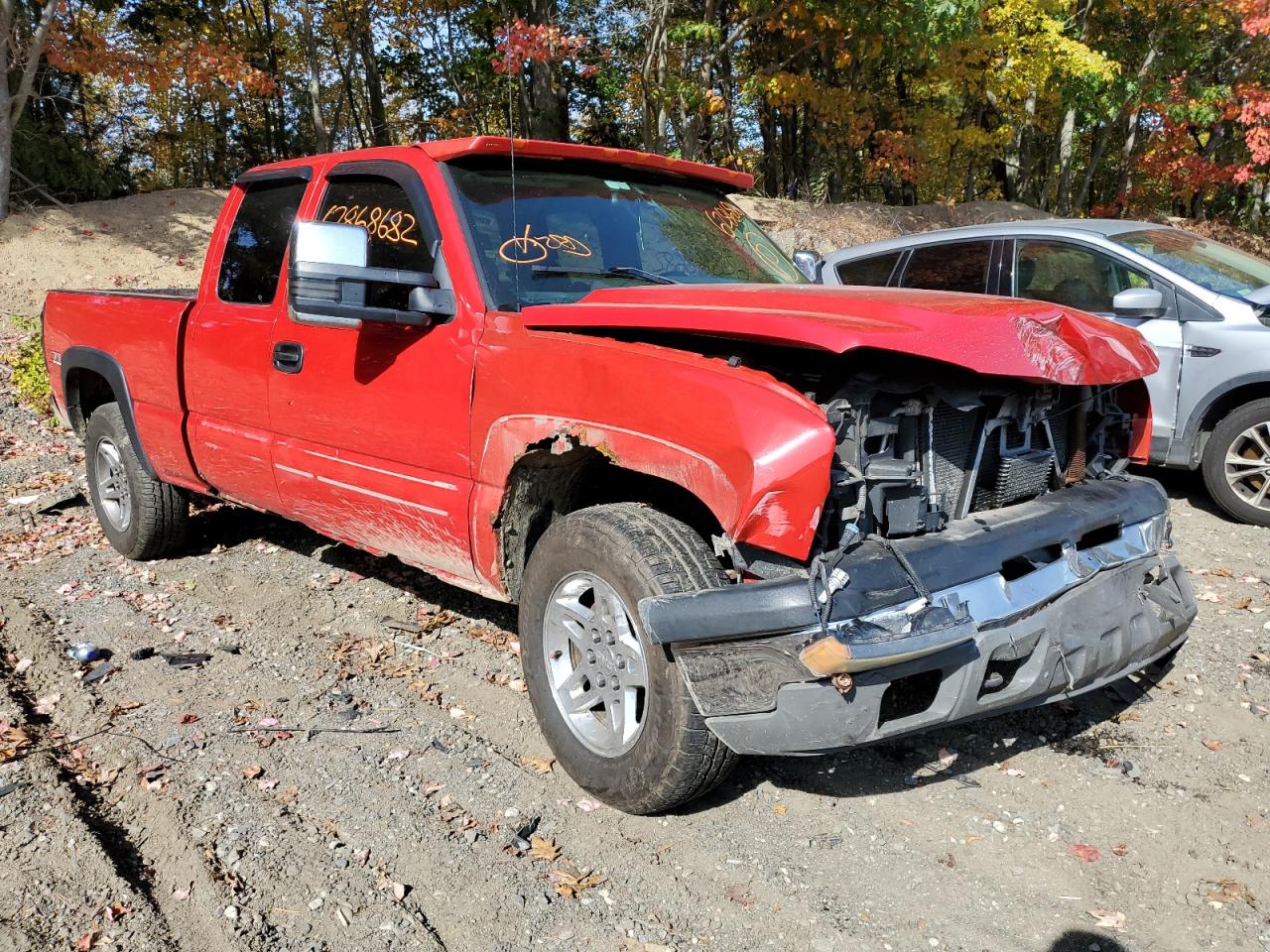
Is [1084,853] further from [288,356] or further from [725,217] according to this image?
[288,356]

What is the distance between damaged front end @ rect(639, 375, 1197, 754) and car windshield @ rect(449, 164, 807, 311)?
128 centimetres

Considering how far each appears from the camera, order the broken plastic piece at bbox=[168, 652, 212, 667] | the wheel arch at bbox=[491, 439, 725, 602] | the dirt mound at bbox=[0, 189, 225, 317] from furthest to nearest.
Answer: the dirt mound at bbox=[0, 189, 225, 317] < the broken plastic piece at bbox=[168, 652, 212, 667] < the wheel arch at bbox=[491, 439, 725, 602]

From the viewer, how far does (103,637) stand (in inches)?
180

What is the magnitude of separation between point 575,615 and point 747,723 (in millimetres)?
726

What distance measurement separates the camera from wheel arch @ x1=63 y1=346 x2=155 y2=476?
17.3 feet

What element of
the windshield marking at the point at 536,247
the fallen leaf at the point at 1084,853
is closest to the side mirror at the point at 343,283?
the windshield marking at the point at 536,247

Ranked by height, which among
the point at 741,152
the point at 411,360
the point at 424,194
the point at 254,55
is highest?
the point at 254,55

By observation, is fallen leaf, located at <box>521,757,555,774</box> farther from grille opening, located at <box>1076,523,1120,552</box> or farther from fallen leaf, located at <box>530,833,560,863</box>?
grille opening, located at <box>1076,523,1120,552</box>

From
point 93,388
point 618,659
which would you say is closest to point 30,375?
point 93,388

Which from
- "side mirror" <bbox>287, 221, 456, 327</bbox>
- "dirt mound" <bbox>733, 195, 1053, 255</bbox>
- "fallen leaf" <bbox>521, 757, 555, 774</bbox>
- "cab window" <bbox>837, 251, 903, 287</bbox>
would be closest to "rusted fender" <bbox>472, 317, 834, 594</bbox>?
"side mirror" <bbox>287, 221, 456, 327</bbox>

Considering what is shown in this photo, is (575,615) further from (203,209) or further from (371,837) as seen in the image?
(203,209)

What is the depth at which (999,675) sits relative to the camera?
274 centimetres


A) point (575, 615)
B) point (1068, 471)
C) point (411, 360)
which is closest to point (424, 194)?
point (411, 360)

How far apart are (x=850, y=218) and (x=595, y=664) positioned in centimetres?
1561
